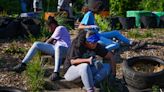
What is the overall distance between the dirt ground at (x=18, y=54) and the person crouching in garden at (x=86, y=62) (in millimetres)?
962

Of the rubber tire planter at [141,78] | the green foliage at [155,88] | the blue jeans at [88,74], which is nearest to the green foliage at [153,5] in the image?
the rubber tire planter at [141,78]

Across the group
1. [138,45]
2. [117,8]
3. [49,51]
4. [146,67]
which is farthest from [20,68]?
[117,8]

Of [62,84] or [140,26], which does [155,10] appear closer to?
[140,26]

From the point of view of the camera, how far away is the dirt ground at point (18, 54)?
319 inches

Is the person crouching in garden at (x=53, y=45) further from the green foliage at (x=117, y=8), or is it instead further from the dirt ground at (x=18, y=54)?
the green foliage at (x=117, y=8)

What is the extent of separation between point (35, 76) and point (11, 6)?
1258 centimetres

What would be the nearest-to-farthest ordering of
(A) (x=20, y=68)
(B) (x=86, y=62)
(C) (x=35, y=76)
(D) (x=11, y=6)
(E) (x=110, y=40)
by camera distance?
(B) (x=86, y=62), (C) (x=35, y=76), (A) (x=20, y=68), (E) (x=110, y=40), (D) (x=11, y=6)

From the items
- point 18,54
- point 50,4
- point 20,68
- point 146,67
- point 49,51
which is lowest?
point 50,4

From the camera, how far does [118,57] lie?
943cm

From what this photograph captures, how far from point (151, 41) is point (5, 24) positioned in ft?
11.3

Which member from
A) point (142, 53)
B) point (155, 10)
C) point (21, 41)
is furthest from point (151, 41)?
point (155, 10)

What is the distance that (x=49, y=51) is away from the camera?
830cm

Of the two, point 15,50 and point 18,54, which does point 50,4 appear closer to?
point 15,50

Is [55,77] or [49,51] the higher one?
[49,51]
